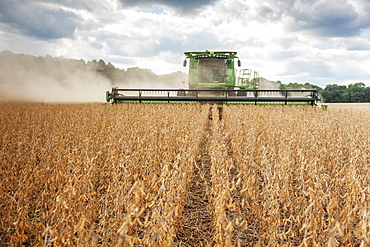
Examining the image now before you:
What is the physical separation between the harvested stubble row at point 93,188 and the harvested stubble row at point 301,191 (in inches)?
23.9

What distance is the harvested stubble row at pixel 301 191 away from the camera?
210 cm

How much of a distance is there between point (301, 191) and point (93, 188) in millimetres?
2596

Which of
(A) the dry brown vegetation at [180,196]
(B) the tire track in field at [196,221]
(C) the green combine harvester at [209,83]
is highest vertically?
(C) the green combine harvester at [209,83]

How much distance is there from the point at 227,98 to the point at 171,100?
2.26 metres

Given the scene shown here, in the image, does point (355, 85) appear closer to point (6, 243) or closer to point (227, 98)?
point (227, 98)

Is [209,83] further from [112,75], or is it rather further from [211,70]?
[112,75]

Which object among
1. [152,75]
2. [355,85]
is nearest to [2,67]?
[152,75]

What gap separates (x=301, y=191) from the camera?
3084mm

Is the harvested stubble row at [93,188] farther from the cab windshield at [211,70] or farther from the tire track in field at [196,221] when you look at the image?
the cab windshield at [211,70]

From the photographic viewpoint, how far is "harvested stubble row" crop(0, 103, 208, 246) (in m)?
2.01

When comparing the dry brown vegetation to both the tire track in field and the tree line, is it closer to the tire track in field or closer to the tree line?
the tire track in field

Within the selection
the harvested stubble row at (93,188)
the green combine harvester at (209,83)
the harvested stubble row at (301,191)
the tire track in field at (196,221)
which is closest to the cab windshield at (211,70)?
the green combine harvester at (209,83)

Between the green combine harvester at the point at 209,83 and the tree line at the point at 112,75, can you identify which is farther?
the tree line at the point at 112,75

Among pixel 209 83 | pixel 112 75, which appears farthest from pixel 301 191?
pixel 112 75
